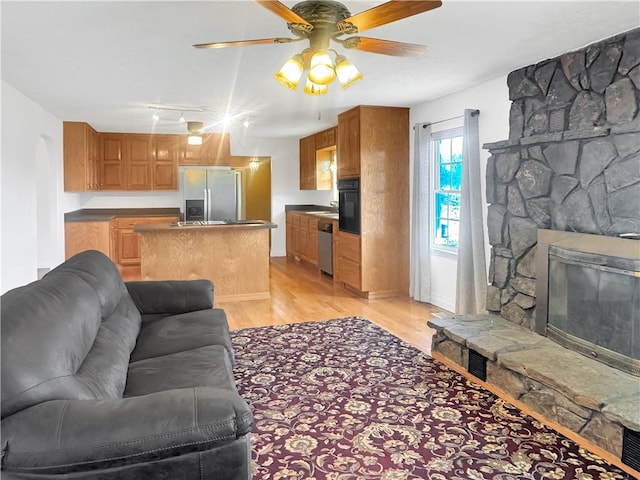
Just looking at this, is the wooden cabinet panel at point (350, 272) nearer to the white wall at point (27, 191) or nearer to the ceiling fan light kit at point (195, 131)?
the ceiling fan light kit at point (195, 131)

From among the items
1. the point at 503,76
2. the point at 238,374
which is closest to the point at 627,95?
the point at 503,76

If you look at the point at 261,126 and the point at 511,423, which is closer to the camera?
the point at 511,423

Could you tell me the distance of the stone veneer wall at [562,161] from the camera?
2.92 meters

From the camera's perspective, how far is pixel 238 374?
3.41 m

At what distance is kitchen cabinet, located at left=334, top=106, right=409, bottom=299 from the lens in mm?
5621

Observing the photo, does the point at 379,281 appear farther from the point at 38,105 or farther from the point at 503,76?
the point at 38,105

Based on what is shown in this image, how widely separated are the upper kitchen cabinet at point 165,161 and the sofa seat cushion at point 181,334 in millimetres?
5221

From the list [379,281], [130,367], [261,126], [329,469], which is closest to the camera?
[329,469]

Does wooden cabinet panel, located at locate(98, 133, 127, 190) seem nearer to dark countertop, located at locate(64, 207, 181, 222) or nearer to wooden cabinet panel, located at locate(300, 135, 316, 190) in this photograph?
dark countertop, located at locate(64, 207, 181, 222)

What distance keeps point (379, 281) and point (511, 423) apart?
3.18 metres

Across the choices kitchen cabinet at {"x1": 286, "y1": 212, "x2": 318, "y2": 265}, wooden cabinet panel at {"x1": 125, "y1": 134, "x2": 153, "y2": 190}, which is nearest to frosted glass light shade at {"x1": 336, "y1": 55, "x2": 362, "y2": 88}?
kitchen cabinet at {"x1": 286, "y1": 212, "x2": 318, "y2": 265}

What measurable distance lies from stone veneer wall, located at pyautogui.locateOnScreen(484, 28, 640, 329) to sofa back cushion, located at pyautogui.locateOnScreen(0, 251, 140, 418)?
9.49ft

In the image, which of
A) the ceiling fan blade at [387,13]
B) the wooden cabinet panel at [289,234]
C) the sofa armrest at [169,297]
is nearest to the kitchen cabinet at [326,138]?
the wooden cabinet panel at [289,234]

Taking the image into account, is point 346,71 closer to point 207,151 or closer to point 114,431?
point 114,431
